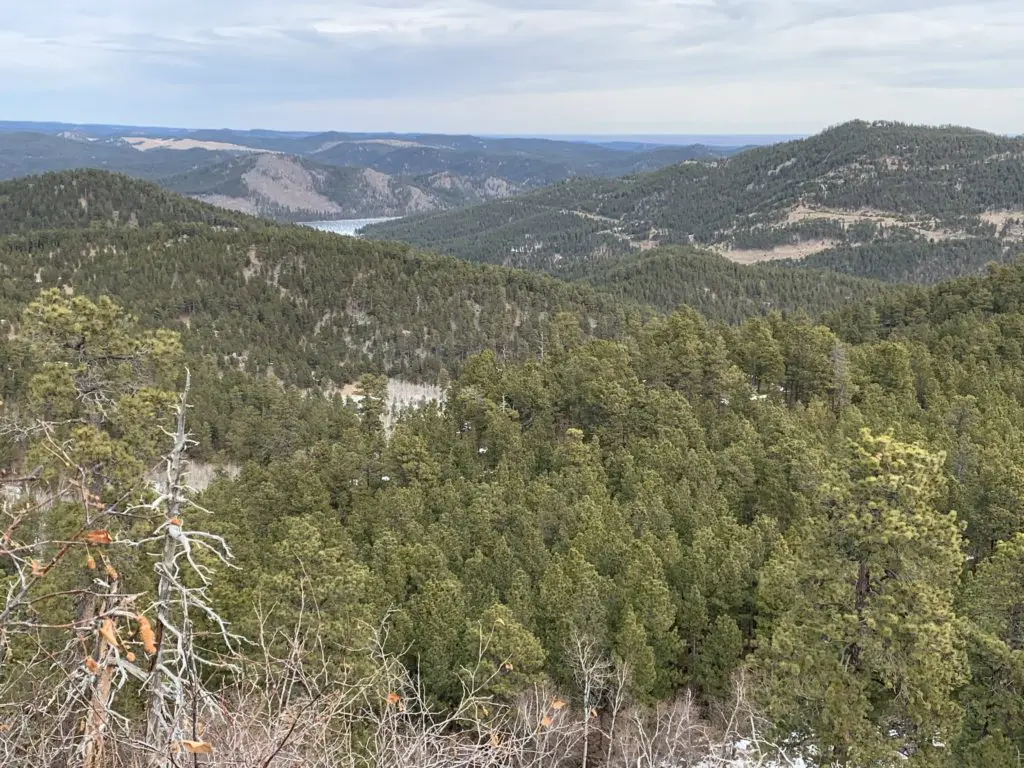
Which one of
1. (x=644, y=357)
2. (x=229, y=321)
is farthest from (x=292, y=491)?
(x=229, y=321)

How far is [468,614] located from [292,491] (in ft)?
53.8

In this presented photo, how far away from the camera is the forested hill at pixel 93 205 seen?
6156 inches

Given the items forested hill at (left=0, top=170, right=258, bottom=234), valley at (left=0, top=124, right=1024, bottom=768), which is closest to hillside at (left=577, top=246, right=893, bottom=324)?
valley at (left=0, top=124, right=1024, bottom=768)

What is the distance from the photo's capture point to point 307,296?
108 meters

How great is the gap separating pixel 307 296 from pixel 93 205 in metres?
87.3

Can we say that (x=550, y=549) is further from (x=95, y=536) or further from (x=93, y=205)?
(x=93, y=205)

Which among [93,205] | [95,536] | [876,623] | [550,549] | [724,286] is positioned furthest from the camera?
[93,205]

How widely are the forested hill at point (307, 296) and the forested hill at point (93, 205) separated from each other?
38911 millimetres

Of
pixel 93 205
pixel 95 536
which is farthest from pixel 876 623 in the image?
pixel 93 205

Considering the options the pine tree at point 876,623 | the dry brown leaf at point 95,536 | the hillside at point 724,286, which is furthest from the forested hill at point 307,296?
the dry brown leaf at point 95,536

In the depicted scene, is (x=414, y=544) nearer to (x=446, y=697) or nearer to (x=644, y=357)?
(x=446, y=697)

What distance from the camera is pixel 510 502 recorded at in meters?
33.2

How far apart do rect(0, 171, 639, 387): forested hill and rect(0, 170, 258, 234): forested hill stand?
1532 inches

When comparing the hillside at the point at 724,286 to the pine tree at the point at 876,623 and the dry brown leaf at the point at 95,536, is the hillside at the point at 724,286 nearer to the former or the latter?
the pine tree at the point at 876,623
